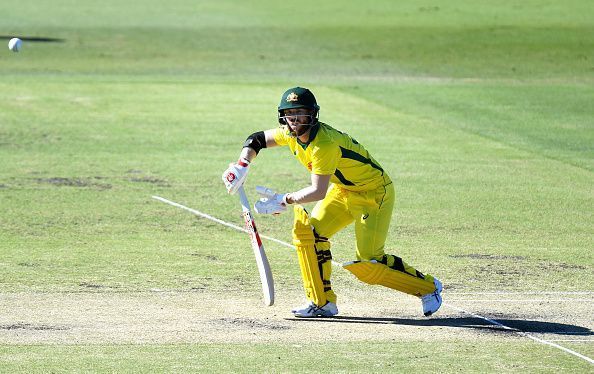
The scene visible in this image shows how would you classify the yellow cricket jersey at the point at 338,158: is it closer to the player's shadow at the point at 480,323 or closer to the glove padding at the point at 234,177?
the glove padding at the point at 234,177

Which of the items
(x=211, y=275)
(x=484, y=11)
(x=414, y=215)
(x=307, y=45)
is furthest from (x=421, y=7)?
(x=211, y=275)

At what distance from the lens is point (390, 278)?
1062 centimetres

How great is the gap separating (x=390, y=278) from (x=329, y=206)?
892 millimetres

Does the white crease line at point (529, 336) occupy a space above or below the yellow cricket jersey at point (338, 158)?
below

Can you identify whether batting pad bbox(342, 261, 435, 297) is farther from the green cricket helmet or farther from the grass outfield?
the green cricket helmet

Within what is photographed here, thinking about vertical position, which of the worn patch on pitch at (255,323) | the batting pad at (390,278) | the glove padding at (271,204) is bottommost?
the worn patch on pitch at (255,323)

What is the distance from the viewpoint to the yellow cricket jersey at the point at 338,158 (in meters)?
10.4

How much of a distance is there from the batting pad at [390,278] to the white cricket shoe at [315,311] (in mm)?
385

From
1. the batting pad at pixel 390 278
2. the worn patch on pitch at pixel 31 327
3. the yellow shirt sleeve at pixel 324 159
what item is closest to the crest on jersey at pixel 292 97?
the yellow shirt sleeve at pixel 324 159

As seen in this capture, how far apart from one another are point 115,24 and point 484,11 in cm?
1407

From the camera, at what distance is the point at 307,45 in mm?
37781

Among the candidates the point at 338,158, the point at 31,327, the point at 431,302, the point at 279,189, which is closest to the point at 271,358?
the point at 431,302

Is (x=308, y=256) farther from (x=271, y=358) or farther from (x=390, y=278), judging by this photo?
(x=271, y=358)

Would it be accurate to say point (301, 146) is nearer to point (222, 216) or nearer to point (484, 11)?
point (222, 216)
